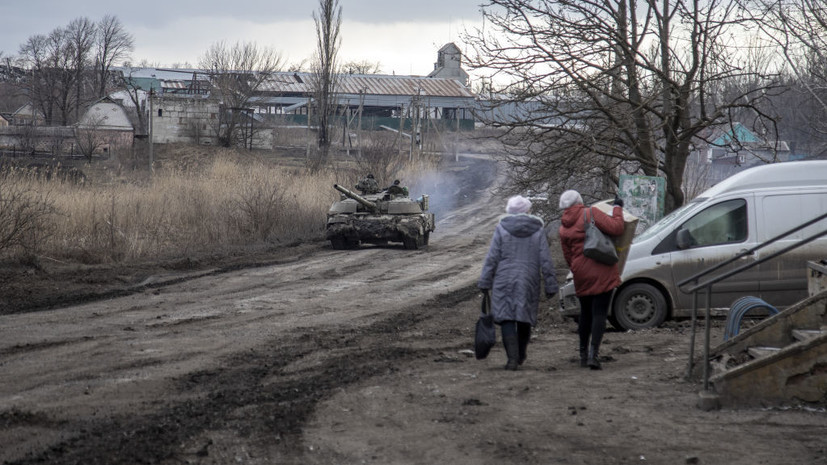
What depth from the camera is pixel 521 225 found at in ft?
28.8

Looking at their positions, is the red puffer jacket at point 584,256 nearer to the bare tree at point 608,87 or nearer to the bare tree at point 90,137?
the bare tree at point 608,87

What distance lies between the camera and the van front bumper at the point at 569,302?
11570 mm

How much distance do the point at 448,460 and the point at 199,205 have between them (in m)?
18.9

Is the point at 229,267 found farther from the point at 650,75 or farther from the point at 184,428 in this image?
the point at 184,428

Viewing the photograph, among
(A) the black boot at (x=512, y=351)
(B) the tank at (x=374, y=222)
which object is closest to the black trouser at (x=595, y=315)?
(A) the black boot at (x=512, y=351)

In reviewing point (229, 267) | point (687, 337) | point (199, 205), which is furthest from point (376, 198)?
point (687, 337)

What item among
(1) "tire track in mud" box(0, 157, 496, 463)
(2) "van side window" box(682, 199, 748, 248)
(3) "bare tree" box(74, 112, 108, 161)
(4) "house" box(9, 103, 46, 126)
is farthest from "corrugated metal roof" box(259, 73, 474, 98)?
(2) "van side window" box(682, 199, 748, 248)

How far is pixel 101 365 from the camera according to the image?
8547mm

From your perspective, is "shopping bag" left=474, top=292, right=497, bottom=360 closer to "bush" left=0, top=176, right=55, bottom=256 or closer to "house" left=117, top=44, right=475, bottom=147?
"bush" left=0, top=176, right=55, bottom=256

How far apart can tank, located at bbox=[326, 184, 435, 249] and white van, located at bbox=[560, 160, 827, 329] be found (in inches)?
476

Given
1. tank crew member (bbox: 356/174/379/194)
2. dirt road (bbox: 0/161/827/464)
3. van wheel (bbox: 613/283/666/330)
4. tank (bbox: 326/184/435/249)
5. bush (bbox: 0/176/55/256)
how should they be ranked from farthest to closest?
tank crew member (bbox: 356/174/379/194), tank (bbox: 326/184/435/249), bush (bbox: 0/176/55/256), van wheel (bbox: 613/283/666/330), dirt road (bbox: 0/161/827/464)

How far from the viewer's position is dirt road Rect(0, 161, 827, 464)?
5824mm

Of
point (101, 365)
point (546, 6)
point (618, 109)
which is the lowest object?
point (101, 365)

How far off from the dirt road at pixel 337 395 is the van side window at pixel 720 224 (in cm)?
116
